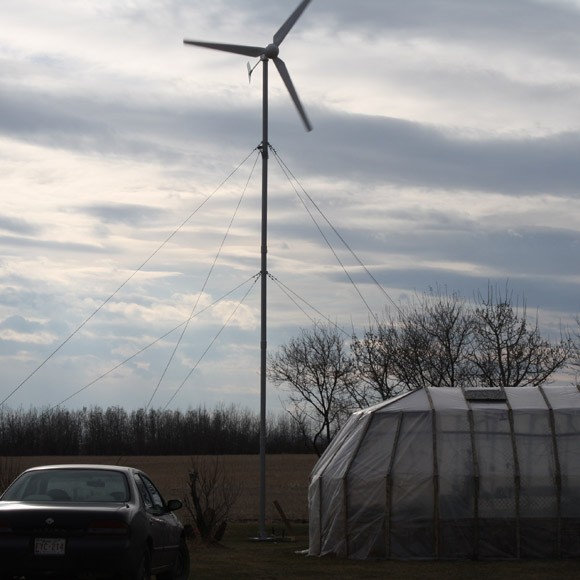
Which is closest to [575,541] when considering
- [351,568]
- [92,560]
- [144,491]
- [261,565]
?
[351,568]

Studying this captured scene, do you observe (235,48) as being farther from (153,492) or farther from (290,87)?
(153,492)

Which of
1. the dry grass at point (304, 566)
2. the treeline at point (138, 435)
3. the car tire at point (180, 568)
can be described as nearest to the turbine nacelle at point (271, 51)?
the dry grass at point (304, 566)

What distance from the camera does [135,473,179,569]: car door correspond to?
13821 mm

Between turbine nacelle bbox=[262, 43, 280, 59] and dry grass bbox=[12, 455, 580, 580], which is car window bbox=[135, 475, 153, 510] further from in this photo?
turbine nacelle bbox=[262, 43, 280, 59]

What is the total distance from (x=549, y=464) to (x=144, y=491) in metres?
11.2

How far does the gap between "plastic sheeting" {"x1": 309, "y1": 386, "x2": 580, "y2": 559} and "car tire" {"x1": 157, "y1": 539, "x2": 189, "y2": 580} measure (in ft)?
23.1

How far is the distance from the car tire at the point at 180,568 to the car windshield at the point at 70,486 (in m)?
2.32

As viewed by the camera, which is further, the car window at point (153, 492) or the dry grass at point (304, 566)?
the dry grass at point (304, 566)

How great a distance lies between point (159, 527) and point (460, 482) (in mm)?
9774

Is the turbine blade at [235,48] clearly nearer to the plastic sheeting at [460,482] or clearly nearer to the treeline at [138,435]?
the plastic sheeting at [460,482]

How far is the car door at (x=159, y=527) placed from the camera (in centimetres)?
1382

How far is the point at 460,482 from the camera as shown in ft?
73.0

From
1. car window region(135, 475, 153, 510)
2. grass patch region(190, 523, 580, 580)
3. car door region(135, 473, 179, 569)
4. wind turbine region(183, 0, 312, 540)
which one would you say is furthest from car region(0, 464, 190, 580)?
wind turbine region(183, 0, 312, 540)

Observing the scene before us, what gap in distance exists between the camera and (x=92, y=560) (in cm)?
1225
